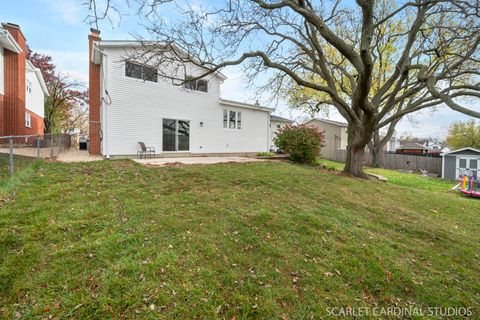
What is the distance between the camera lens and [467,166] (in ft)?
58.1

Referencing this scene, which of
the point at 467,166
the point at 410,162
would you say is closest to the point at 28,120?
the point at 410,162

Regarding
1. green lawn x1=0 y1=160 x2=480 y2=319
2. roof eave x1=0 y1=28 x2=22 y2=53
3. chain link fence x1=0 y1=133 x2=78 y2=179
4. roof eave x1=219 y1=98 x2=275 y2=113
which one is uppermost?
roof eave x1=0 y1=28 x2=22 y2=53

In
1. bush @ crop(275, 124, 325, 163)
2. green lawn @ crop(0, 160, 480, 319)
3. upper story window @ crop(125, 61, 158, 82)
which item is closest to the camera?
green lawn @ crop(0, 160, 480, 319)

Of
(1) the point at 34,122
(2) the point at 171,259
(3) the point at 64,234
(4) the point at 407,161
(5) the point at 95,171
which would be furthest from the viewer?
(4) the point at 407,161

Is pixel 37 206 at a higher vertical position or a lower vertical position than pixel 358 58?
lower

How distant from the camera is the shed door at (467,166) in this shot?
17361 mm

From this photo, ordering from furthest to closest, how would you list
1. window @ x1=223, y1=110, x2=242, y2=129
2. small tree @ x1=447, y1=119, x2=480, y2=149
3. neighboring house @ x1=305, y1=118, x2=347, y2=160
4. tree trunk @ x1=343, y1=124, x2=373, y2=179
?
small tree @ x1=447, y1=119, x2=480, y2=149 → neighboring house @ x1=305, y1=118, x2=347, y2=160 → window @ x1=223, y1=110, x2=242, y2=129 → tree trunk @ x1=343, y1=124, x2=373, y2=179

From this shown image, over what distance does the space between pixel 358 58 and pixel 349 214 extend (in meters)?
5.09

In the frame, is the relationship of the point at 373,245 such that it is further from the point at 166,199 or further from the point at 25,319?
the point at 25,319

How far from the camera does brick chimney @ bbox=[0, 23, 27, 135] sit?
13.9 m

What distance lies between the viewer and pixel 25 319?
2.18 metres

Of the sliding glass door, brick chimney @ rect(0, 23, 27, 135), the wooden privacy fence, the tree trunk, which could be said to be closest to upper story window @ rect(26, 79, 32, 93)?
brick chimney @ rect(0, 23, 27, 135)

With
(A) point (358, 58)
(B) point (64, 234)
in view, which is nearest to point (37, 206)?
(B) point (64, 234)

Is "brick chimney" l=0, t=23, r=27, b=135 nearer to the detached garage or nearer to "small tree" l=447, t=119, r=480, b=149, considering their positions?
the detached garage
